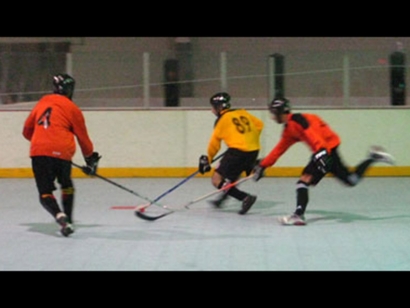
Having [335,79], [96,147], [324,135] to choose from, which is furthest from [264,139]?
[324,135]

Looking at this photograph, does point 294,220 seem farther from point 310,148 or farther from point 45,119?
point 45,119

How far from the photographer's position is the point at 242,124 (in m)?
9.55

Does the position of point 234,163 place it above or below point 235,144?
below

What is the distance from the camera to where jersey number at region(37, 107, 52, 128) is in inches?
317

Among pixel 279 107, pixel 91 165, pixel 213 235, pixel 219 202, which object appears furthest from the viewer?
pixel 219 202

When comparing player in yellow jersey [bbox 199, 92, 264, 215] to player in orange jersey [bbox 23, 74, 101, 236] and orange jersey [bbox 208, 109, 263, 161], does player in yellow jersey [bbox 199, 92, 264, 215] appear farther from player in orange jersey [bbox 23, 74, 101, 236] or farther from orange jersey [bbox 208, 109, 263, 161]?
player in orange jersey [bbox 23, 74, 101, 236]

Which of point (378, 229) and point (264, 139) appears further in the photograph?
point (264, 139)

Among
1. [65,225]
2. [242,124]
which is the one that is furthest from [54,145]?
[242,124]

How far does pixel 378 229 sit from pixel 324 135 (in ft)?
3.56

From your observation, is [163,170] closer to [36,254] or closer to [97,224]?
[97,224]

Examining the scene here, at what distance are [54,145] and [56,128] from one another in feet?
0.53

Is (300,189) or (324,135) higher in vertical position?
(324,135)

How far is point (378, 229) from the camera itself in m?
8.47

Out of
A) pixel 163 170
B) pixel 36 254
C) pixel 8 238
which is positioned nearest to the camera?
pixel 36 254
